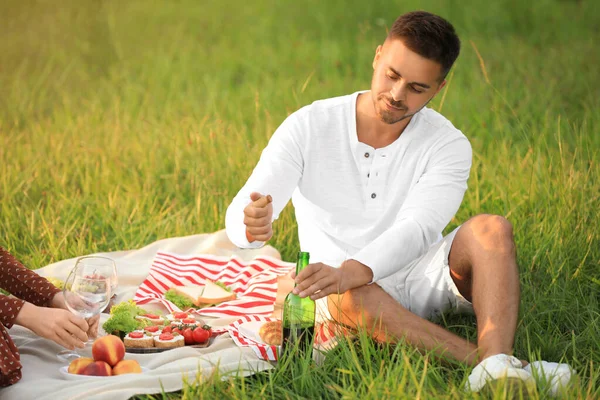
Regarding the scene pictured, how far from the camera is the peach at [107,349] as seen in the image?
326cm

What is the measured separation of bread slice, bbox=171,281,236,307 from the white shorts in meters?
0.78

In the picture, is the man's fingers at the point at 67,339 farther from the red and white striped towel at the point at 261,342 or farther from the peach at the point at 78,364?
the red and white striped towel at the point at 261,342

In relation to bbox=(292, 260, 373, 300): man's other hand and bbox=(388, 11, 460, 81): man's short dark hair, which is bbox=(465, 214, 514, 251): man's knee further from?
bbox=(388, 11, 460, 81): man's short dark hair

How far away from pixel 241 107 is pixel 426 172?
15.2 ft

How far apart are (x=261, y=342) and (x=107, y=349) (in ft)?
2.27

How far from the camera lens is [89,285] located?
3.10 m

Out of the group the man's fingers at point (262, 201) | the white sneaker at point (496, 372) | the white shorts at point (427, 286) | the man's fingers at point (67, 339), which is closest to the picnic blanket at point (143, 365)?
the man's fingers at point (67, 339)

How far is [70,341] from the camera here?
3162 millimetres

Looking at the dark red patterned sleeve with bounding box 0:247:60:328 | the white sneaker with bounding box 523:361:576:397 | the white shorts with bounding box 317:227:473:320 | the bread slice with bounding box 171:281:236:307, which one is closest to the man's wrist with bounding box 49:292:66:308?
the dark red patterned sleeve with bounding box 0:247:60:328

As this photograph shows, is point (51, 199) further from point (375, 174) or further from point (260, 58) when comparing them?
point (260, 58)

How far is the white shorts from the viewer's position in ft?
12.4

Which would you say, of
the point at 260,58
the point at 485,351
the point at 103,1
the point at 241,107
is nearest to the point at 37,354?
the point at 485,351

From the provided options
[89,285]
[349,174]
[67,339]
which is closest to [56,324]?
[67,339]

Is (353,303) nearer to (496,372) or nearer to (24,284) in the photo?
(496,372)
